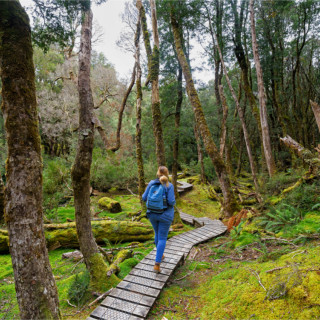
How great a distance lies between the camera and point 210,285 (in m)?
3.46

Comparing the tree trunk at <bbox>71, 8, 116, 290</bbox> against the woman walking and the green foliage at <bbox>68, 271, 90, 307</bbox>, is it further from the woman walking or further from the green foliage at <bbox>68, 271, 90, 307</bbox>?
the woman walking

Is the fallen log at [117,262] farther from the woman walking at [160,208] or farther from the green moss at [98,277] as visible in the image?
the woman walking at [160,208]

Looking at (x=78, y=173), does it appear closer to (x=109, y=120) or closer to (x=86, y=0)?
(x=86, y=0)

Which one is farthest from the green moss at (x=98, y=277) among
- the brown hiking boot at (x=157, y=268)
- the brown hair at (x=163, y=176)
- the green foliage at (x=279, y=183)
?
the green foliage at (x=279, y=183)

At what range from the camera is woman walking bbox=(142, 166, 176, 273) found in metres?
3.89

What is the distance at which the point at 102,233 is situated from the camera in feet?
21.0

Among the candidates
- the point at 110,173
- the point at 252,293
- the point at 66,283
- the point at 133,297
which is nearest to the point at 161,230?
the point at 133,297

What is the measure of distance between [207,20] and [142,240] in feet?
48.9

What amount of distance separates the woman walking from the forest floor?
72 cm

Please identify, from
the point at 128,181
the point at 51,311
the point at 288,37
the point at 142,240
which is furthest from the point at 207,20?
the point at 51,311

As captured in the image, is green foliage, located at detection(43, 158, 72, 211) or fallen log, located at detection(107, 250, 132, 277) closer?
fallen log, located at detection(107, 250, 132, 277)

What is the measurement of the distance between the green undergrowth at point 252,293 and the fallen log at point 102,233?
9.21 feet

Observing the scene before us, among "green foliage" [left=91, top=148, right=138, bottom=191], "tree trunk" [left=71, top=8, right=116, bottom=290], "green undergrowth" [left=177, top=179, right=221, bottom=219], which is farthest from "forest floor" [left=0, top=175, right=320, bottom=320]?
"green foliage" [left=91, top=148, right=138, bottom=191]

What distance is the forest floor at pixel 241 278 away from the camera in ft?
7.66
